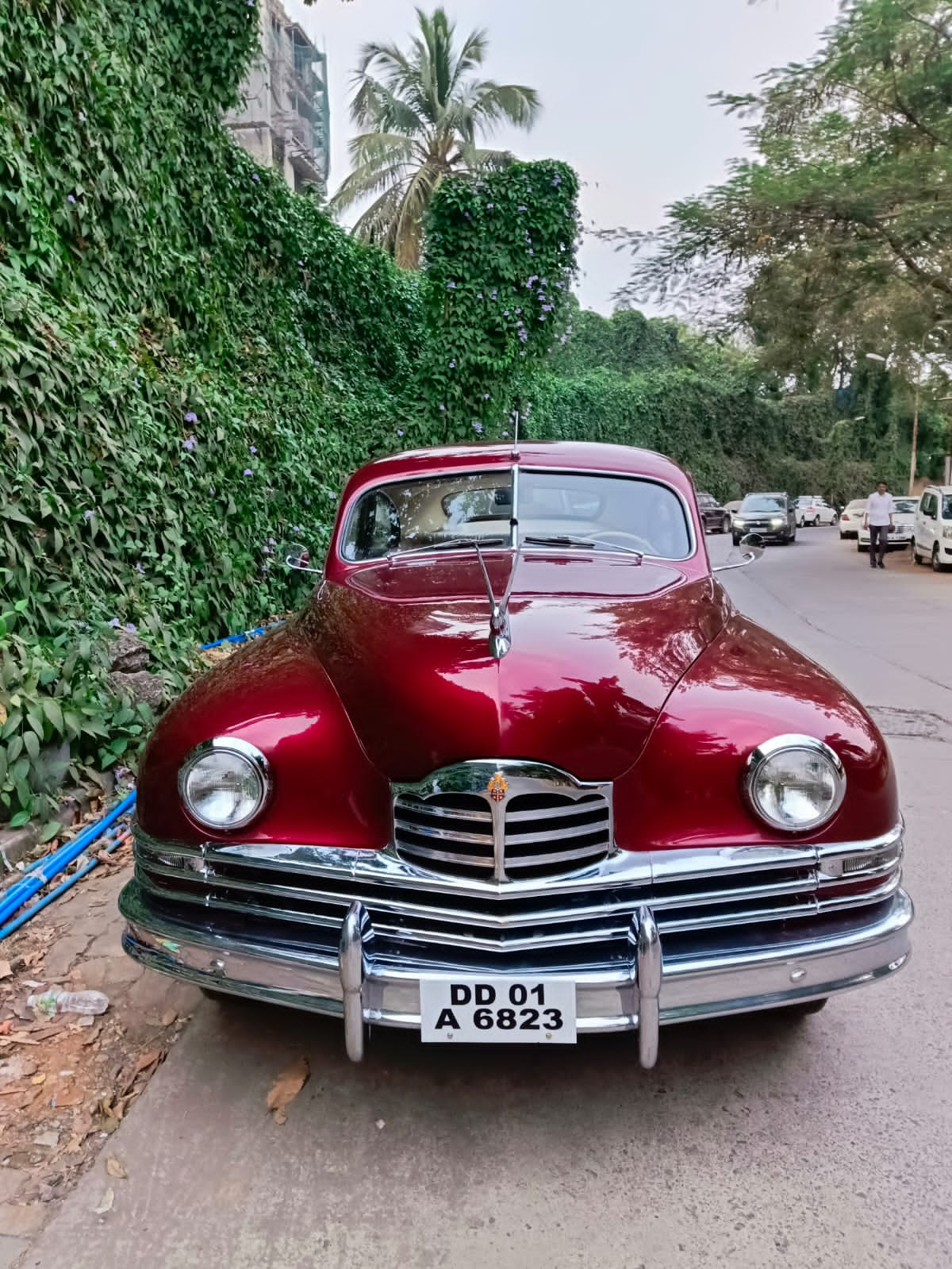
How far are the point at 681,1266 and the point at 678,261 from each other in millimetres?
17333

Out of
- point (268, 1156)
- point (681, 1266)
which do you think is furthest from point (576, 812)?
point (268, 1156)

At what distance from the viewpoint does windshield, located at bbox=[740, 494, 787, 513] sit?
1063 inches

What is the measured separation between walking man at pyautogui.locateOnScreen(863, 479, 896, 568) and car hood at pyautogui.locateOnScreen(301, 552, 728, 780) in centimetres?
1653

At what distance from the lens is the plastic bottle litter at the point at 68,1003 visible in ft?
9.21

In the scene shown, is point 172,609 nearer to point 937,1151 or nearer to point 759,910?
point 759,910

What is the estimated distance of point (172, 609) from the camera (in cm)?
592

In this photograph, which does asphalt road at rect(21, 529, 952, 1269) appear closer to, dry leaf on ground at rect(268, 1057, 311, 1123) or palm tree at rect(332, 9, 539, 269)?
dry leaf on ground at rect(268, 1057, 311, 1123)

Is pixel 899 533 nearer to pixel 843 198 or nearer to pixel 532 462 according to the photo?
pixel 843 198

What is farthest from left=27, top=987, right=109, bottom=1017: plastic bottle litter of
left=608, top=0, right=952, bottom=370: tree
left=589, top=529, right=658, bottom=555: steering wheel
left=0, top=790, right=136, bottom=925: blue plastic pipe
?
left=608, top=0, right=952, bottom=370: tree

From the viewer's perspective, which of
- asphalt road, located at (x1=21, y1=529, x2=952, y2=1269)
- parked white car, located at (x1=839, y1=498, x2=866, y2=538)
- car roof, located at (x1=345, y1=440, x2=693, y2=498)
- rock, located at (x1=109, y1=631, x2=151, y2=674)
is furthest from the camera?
parked white car, located at (x1=839, y1=498, x2=866, y2=538)

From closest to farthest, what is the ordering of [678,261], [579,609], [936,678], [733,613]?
[579,609] < [733,613] < [936,678] < [678,261]

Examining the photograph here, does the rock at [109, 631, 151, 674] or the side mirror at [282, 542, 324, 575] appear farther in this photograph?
the rock at [109, 631, 151, 674]

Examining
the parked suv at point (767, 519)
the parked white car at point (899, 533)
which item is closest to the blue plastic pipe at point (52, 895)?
the parked white car at point (899, 533)

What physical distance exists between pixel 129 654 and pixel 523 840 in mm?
3368
